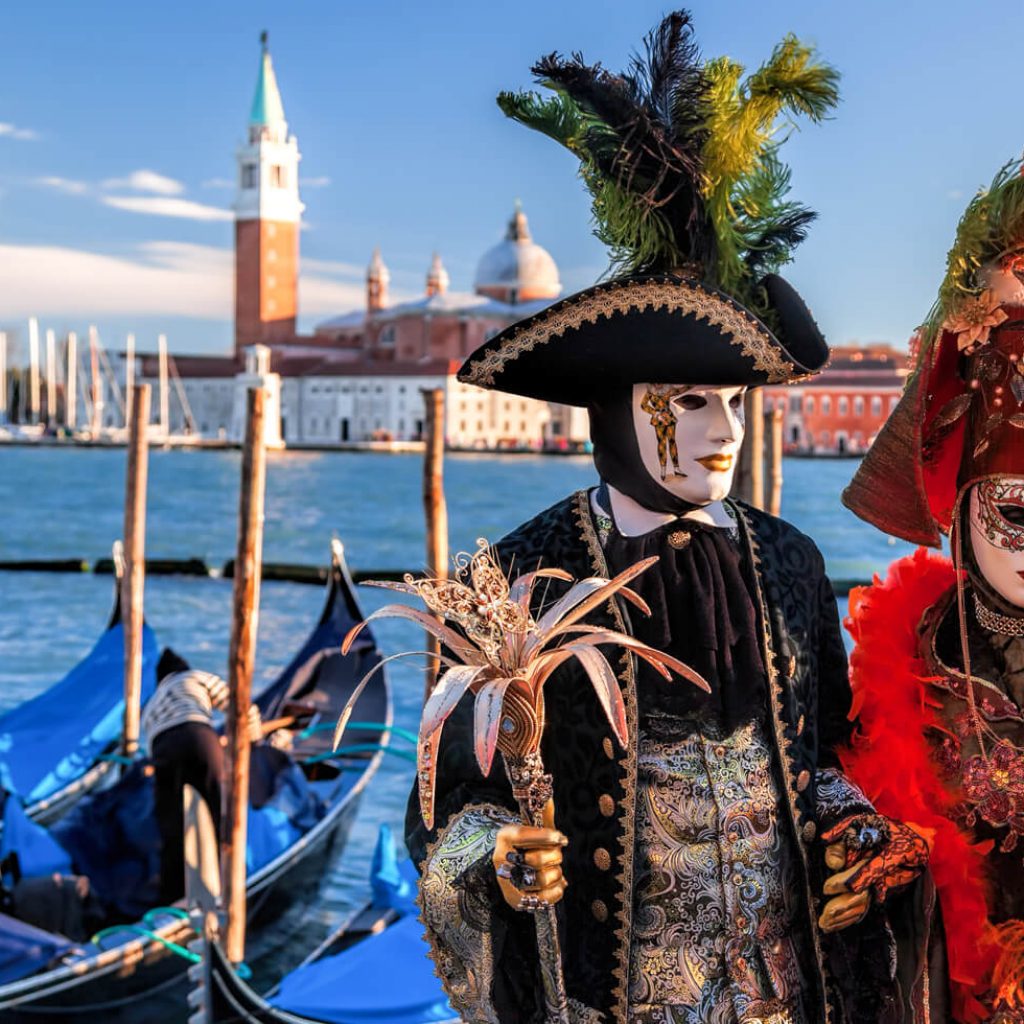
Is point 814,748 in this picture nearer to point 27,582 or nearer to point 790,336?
point 790,336

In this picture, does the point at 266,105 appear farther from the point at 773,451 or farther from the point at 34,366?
the point at 773,451

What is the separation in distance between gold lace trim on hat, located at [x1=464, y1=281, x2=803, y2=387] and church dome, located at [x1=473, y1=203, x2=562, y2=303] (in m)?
63.6

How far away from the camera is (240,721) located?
5320 mm

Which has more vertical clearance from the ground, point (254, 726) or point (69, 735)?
point (254, 726)

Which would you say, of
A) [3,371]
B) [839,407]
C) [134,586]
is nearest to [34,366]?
[3,371]

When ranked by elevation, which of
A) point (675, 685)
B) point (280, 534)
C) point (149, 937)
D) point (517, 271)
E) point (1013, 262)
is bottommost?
point (280, 534)

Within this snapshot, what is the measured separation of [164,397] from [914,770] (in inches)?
2568

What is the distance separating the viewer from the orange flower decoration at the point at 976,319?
1.74 meters

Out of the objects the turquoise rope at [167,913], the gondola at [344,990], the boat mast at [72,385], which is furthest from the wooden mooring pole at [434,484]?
the boat mast at [72,385]

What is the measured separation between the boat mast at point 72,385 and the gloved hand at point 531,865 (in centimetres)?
6286

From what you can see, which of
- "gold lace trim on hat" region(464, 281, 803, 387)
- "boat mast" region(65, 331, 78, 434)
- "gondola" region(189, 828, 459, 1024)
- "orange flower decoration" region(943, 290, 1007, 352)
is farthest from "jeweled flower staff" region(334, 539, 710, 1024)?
"boat mast" region(65, 331, 78, 434)

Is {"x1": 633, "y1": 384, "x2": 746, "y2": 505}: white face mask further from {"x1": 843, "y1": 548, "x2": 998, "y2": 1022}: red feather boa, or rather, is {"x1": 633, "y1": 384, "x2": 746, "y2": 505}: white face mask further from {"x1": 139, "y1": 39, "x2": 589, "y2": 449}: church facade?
{"x1": 139, "y1": 39, "x2": 589, "y2": 449}: church facade

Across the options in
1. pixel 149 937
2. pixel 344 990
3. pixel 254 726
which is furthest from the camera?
pixel 254 726

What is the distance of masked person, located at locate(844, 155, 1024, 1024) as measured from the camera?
1740mm
